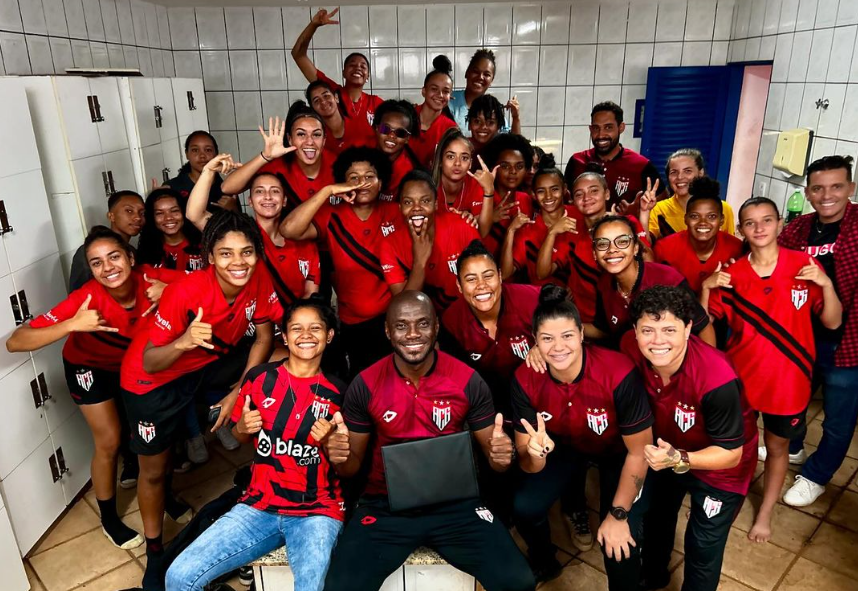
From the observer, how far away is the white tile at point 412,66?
19.0 ft

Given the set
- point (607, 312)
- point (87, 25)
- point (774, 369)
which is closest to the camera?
point (774, 369)

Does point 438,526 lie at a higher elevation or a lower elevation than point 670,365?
lower

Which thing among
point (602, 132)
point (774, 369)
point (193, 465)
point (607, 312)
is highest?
point (602, 132)

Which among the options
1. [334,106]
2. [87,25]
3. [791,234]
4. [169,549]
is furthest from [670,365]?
[87,25]

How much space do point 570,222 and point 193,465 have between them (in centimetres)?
256

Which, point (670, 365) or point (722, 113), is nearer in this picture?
point (670, 365)

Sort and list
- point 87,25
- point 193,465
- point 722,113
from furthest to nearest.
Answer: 1. point 722,113
2. point 87,25
3. point 193,465

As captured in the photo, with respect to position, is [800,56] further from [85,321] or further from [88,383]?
[88,383]

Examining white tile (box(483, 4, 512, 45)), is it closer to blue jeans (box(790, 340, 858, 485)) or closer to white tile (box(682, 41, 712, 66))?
white tile (box(682, 41, 712, 66))

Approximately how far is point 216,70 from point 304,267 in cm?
369

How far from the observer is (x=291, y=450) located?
2.33m

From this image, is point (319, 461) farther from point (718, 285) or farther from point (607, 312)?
point (718, 285)

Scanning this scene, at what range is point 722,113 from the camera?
5766 mm

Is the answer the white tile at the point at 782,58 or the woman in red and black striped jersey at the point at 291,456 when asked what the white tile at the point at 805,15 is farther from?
the woman in red and black striped jersey at the point at 291,456
